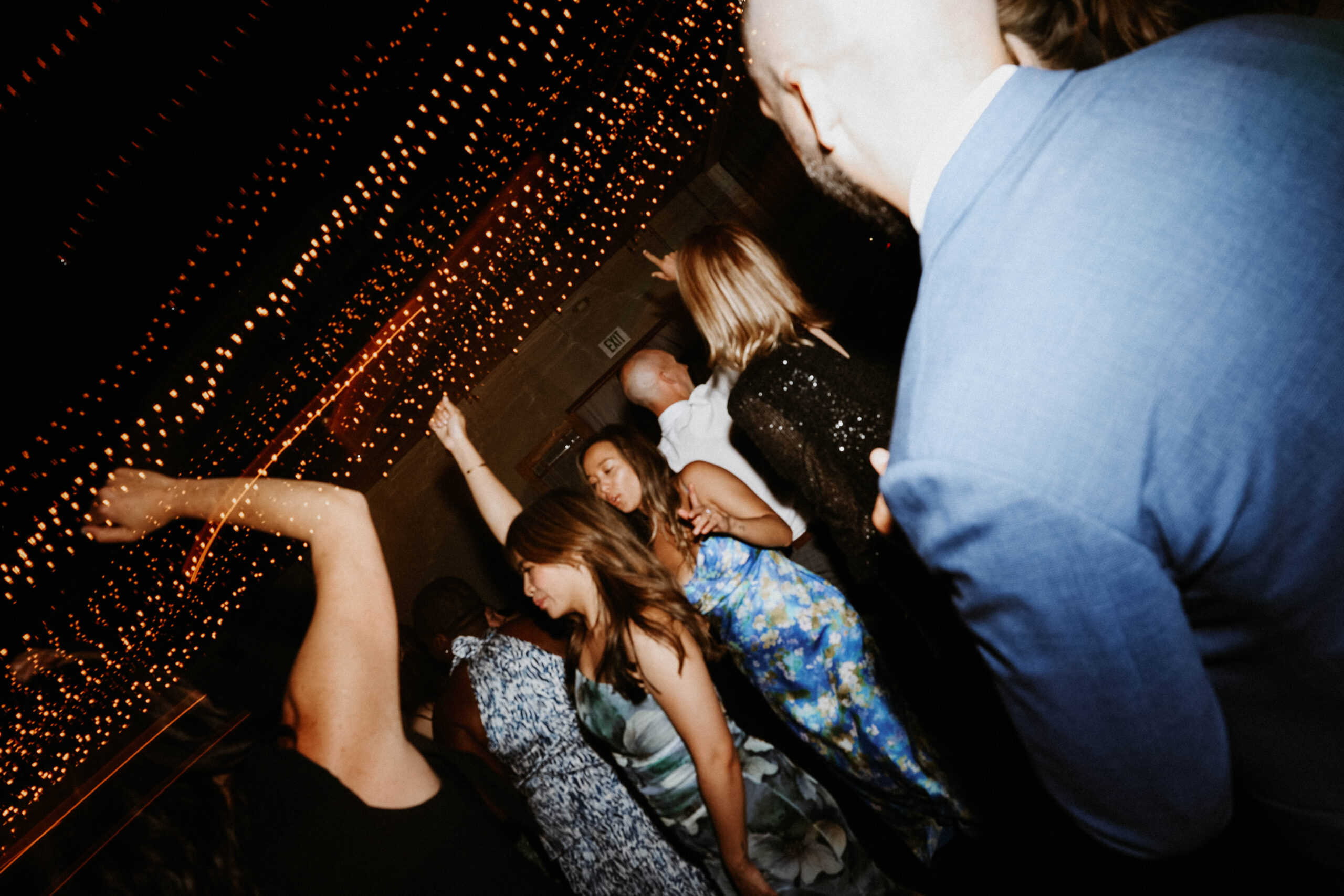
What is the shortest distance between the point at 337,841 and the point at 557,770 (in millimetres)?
725

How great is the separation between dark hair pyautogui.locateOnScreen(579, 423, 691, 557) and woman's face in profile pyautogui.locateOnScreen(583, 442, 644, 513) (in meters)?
0.01

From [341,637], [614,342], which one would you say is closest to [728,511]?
[341,637]

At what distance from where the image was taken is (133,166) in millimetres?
1086

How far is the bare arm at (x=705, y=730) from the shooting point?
154cm

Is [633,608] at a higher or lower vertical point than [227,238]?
lower

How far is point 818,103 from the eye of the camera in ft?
2.31

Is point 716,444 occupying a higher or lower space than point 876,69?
lower

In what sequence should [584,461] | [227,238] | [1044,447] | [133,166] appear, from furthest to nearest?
[584,461], [227,238], [133,166], [1044,447]

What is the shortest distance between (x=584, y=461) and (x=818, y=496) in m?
1.04

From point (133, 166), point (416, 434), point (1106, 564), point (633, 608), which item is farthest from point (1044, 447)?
point (416, 434)

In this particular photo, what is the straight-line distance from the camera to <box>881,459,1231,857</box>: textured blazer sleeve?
0.49 meters

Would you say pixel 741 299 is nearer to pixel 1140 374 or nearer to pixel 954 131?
pixel 954 131

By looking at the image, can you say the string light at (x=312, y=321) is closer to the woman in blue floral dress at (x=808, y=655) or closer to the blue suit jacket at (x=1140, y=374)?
the woman in blue floral dress at (x=808, y=655)

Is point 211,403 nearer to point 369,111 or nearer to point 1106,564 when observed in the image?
point 369,111
